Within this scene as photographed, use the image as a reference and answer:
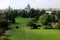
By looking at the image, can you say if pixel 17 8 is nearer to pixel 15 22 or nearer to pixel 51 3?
pixel 15 22

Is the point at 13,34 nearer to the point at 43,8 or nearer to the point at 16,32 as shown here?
the point at 16,32

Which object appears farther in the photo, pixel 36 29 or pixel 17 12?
pixel 36 29

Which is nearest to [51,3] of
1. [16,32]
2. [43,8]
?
[43,8]

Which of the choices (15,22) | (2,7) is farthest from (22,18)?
(2,7)

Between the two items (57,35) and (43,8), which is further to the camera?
(57,35)

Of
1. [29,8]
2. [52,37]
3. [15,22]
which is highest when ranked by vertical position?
[29,8]

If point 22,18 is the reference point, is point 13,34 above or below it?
below
